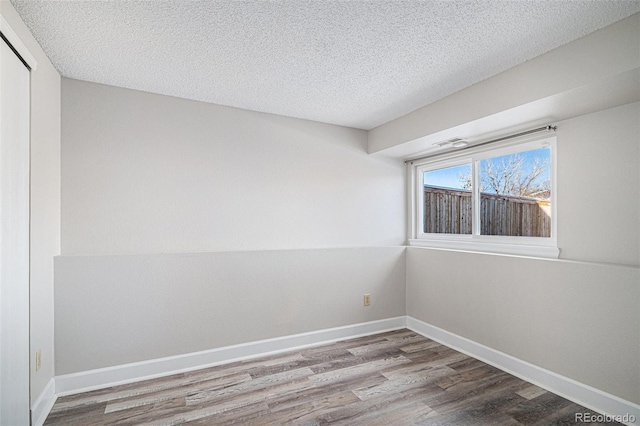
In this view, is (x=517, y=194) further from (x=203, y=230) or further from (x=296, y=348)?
(x=203, y=230)

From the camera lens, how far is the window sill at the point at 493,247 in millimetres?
2631

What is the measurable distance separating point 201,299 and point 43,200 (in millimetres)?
1372

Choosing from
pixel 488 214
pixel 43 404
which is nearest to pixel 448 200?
pixel 488 214

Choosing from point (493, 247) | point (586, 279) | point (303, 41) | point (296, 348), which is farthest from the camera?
point (296, 348)

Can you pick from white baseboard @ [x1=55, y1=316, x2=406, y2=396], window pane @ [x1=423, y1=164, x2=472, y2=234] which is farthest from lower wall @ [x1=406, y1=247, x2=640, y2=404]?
white baseboard @ [x1=55, y1=316, x2=406, y2=396]

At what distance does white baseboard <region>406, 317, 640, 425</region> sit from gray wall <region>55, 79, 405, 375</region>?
0.83 metres

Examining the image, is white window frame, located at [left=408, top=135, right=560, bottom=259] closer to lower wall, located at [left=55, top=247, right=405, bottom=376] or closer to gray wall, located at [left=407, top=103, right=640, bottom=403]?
gray wall, located at [left=407, top=103, right=640, bottom=403]

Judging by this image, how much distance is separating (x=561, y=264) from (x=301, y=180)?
240 cm

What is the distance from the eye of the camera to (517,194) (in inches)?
118

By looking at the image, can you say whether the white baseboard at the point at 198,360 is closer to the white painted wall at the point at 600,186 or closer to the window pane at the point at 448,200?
the window pane at the point at 448,200

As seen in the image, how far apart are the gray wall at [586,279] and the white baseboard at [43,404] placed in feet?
11.2

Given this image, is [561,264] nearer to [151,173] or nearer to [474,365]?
[474,365]

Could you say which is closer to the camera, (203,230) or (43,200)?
(43,200)

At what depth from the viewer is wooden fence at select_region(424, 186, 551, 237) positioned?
2.81m
